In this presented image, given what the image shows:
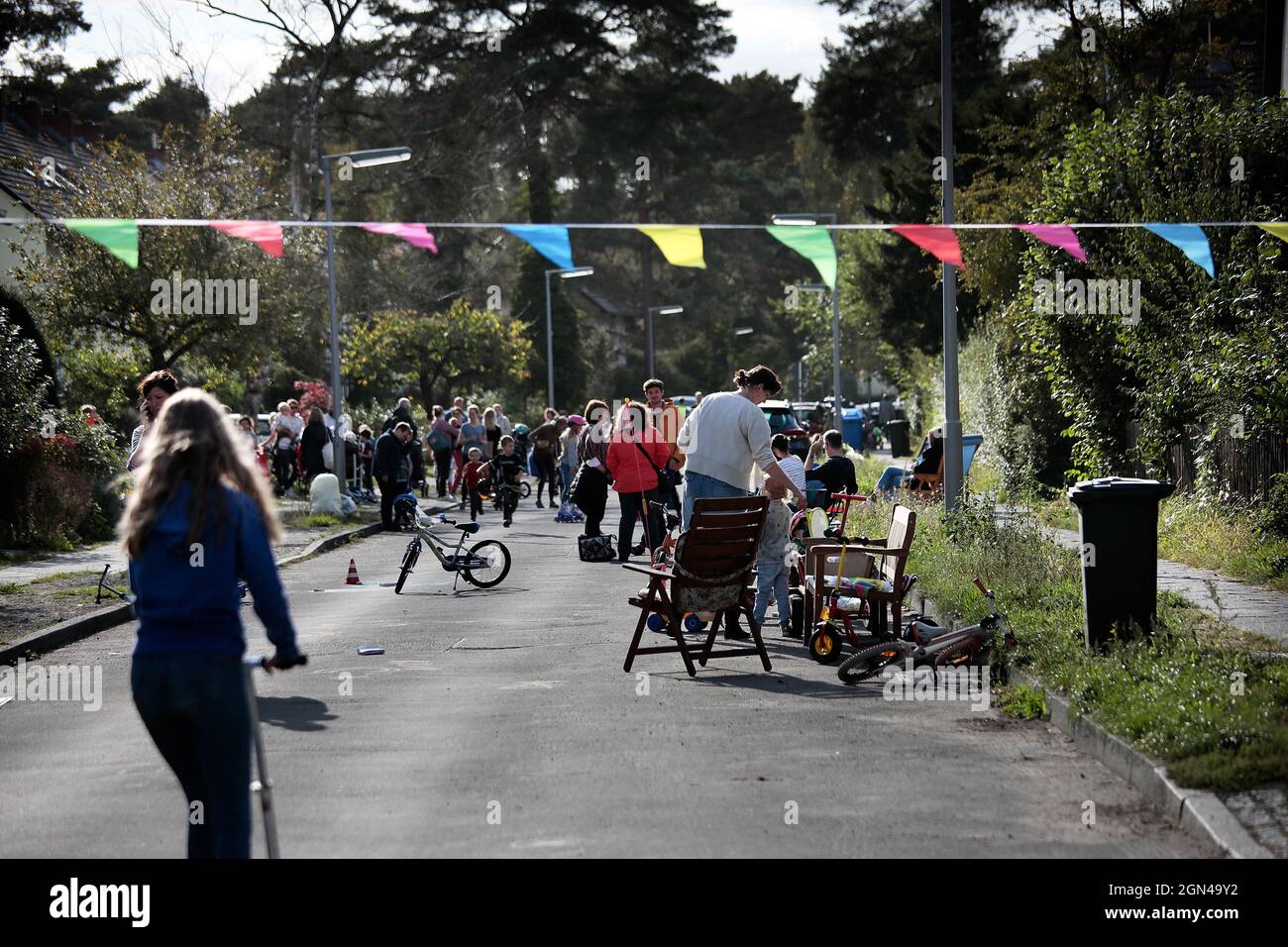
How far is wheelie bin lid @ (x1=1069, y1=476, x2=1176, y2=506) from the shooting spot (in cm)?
942

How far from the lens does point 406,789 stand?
709 cm

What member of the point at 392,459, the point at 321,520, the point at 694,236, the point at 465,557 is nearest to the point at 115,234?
the point at 694,236

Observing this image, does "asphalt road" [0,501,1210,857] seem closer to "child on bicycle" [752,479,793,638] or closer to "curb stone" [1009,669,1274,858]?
"curb stone" [1009,669,1274,858]

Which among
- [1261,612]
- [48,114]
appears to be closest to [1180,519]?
[1261,612]

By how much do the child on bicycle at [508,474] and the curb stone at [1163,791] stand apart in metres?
17.8

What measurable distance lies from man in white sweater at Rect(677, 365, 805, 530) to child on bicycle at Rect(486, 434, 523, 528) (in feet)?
45.9

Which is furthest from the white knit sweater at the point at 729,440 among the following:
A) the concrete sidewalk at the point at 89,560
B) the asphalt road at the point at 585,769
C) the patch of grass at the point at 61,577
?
the patch of grass at the point at 61,577

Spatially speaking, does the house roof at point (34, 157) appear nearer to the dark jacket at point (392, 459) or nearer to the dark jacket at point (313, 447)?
the dark jacket at point (313, 447)

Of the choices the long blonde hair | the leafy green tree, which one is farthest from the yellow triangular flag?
the leafy green tree

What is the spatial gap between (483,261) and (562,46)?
14159 mm

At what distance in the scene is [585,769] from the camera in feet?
24.5

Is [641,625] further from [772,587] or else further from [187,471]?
[187,471]

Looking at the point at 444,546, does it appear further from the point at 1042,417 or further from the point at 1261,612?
the point at 1042,417

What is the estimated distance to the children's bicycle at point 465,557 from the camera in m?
16.5
